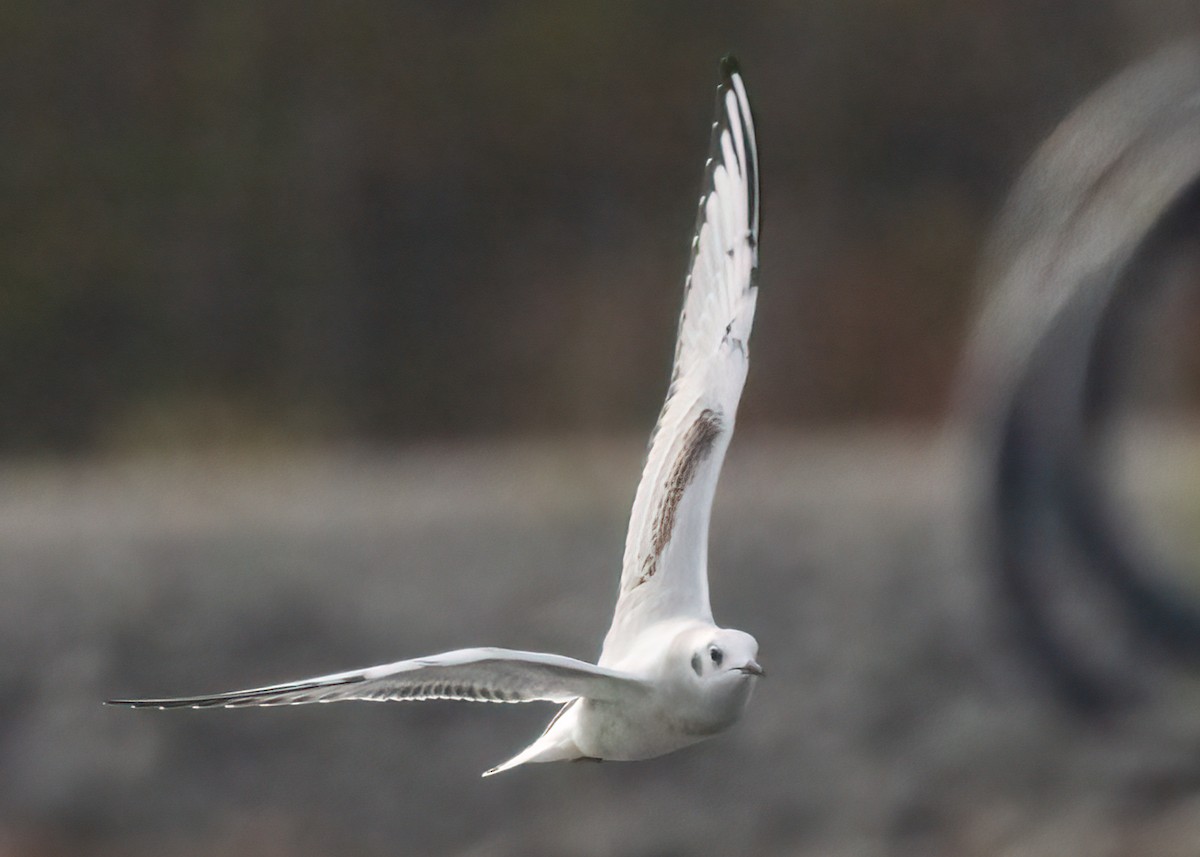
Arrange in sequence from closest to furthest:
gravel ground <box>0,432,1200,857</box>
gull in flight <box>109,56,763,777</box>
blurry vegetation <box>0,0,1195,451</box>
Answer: gull in flight <box>109,56,763,777</box> → gravel ground <box>0,432,1200,857</box> → blurry vegetation <box>0,0,1195,451</box>

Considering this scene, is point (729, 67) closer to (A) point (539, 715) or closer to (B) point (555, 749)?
(B) point (555, 749)

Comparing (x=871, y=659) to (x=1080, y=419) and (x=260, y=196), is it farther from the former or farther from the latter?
(x=260, y=196)

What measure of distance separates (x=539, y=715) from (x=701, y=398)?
2.19 meters

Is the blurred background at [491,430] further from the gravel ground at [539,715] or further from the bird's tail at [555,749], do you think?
the bird's tail at [555,749]

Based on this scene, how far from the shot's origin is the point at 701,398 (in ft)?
3.12

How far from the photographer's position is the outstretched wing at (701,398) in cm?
A: 79

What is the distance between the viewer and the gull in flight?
665mm

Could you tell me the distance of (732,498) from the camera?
3.76 metres

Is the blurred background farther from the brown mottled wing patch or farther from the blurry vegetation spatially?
the brown mottled wing patch

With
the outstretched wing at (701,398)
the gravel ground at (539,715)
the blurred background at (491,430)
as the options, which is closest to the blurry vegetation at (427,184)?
the blurred background at (491,430)

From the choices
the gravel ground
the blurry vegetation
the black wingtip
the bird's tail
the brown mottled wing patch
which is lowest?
the bird's tail

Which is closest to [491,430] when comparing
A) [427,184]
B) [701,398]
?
[427,184]

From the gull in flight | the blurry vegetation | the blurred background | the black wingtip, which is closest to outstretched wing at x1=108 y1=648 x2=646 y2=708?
the gull in flight

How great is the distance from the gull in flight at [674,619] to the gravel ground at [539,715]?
192 centimetres
